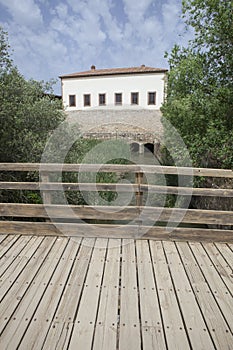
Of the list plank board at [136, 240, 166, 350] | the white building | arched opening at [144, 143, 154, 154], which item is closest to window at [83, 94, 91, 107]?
the white building

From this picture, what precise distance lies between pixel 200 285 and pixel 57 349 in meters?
1.12

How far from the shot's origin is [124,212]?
2441 mm

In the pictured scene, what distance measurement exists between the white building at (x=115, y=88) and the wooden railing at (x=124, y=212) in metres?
20.4

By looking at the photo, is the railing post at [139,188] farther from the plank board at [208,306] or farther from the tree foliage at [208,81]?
the tree foliage at [208,81]

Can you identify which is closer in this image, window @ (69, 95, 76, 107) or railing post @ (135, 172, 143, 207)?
railing post @ (135, 172, 143, 207)

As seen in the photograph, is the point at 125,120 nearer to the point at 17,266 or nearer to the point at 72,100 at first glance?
the point at 72,100

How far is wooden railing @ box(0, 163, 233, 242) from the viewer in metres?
2.36

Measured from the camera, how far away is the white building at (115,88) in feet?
72.7

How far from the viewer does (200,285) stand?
5.73 ft

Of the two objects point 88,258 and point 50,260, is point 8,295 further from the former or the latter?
point 88,258

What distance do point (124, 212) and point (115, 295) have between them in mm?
938

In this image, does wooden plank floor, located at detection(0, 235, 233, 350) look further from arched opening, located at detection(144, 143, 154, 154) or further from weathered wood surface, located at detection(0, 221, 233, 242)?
arched opening, located at detection(144, 143, 154, 154)

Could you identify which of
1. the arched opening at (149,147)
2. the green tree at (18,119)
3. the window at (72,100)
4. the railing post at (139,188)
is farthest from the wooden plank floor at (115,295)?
the window at (72,100)

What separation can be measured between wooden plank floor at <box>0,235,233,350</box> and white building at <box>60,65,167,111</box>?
825 inches
